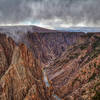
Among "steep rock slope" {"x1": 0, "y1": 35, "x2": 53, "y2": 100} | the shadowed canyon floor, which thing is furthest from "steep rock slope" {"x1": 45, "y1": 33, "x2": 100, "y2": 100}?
"steep rock slope" {"x1": 0, "y1": 35, "x2": 53, "y2": 100}

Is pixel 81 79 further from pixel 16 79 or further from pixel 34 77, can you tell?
pixel 16 79

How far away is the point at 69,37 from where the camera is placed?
107000mm

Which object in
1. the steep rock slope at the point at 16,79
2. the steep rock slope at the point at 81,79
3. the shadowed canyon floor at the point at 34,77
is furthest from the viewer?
the steep rock slope at the point at 81,79

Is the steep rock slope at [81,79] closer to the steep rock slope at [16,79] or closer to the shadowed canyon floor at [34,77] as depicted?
the shadowed canyon floor at [34,77]

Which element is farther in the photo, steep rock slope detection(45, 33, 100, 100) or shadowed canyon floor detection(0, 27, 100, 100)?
steep rock slope detection(45, 33, 100, 100)

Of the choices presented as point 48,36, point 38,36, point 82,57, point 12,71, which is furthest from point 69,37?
point 12,71

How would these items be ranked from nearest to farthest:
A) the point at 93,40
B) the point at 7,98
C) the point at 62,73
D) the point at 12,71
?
the point at 7,98
the point at 12,71
the point at 62,73
the point at 93,40

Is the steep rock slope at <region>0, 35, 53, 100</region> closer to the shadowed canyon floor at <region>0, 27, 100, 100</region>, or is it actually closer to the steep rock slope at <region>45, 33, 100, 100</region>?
the shadowed canyon floor at <region>0, 27, 100, 100</region>

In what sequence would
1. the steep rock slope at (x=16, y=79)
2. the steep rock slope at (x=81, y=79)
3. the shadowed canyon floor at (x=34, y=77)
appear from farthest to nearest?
1. the steep rock slope at (x=81, y=79)
2. the shadowed canyon floor at (x=34, y=77)
3. the steep rock slope at (x=16, y=79)

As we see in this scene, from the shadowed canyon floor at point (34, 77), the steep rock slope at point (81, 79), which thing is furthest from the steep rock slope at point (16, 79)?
the steep rock slope at point (81, 79)

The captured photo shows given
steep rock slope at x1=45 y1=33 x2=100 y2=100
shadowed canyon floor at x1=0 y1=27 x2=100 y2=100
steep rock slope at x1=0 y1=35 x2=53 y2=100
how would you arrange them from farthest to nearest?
steep rock slope at x1=45 y1=33 x2=100 y2=100
shadowed canyon floor at x1=0 y1=27 x2=100 y2=100
steep rock slope at x1=0 y1=35 x2=53 y2=100

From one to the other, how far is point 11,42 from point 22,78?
10813 millimetres

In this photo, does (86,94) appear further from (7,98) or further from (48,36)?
(48,36)

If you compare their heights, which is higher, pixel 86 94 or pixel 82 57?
pixel 82 57
